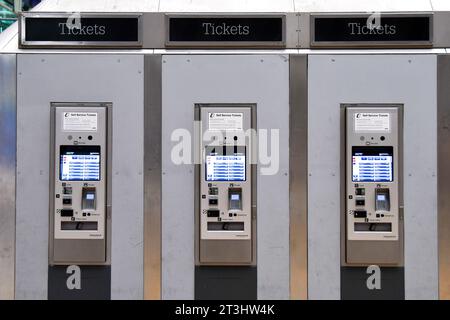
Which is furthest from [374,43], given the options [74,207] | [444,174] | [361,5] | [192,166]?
[74,207]

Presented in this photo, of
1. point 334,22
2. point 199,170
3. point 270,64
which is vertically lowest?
point 199,170

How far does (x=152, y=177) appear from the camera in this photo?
4.19 metres

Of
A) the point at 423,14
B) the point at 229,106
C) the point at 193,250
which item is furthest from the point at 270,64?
the point at 193,250

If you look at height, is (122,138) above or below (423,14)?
below

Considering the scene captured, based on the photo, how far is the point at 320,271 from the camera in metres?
4.15

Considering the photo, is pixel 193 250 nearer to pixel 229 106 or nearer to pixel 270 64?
pixel 229 106

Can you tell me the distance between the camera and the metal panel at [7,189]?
4191 millimetres

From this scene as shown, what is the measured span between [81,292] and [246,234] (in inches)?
66.0

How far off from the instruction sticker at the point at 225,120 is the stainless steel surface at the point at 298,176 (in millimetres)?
508

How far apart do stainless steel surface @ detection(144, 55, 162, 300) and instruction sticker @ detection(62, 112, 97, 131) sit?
487mm

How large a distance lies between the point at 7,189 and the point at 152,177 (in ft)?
4.56

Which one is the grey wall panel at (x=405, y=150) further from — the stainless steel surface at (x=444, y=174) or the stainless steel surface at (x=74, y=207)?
the stainless steel surface at (x=74, y=207)

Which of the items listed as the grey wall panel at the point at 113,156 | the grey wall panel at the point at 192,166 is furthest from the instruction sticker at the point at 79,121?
the grey wall panel at the point at 192,166

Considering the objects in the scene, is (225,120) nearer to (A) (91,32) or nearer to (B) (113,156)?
(B) (113,156)
